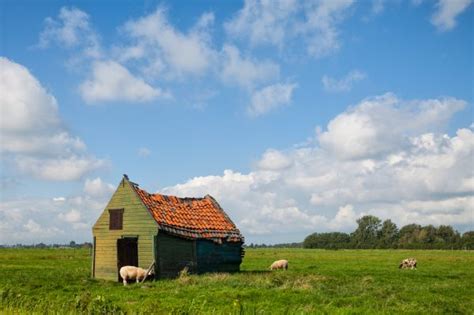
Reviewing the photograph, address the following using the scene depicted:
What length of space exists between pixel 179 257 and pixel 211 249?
2840 millimetres

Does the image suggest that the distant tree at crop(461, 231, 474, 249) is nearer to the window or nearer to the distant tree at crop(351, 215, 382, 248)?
the distant tree at crop(351, 215, 382, 248)

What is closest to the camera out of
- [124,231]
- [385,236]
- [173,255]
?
[173,255]

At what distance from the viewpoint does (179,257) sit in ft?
→ 93.2

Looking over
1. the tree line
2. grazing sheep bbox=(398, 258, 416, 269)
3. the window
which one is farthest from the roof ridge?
the tree line

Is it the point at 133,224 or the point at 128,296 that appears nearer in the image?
the point at 128,296

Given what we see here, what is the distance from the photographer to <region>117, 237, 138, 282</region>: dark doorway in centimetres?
2881

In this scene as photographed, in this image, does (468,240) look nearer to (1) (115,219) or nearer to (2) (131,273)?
(1) (115,219)

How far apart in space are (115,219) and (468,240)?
122492 mm

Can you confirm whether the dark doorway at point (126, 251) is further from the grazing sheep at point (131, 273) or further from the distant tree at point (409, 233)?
the distant tree at point (409, 233)

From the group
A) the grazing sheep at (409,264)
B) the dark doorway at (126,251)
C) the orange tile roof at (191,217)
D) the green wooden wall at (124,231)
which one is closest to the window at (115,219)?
the green wooden wall at (124,231)

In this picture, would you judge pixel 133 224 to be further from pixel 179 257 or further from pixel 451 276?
pixel 451 276

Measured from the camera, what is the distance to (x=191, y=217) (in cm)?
3119

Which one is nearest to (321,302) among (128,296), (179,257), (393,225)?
(128,296)

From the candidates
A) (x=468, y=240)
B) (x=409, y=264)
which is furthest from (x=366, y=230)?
(x=409, y=264)
